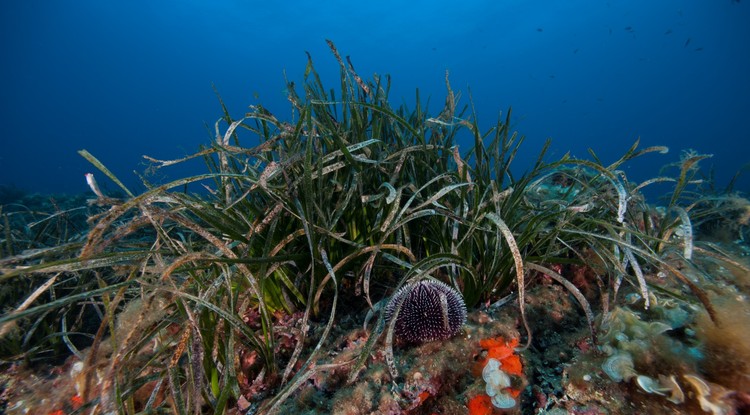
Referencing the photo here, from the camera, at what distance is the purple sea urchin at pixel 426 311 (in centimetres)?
169

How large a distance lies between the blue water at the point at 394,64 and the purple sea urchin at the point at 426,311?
101342 mm

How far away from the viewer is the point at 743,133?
114062 millimetres

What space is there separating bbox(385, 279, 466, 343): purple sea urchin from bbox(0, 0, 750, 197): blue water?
101m

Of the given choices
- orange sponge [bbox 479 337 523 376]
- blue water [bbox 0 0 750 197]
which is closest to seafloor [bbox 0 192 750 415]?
orange sponge [bbox 479 337 523 376]

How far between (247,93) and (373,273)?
16868 cm

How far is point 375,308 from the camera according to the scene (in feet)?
6.32

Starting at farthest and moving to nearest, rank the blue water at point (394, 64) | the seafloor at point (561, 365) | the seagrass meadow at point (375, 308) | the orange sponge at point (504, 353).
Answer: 1. the blue water at point (394, 64)
2. the orange sponge at point (504, 353)
3. the seagrass meadow at point (375, 308)
4. the seafloor at point (561, 365)

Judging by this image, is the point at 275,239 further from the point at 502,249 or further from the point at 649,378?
the point at 649,378

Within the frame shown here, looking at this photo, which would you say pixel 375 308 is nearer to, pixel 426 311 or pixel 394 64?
pixel 426 311

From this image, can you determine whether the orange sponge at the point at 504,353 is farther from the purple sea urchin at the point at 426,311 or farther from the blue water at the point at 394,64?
the blue water at the point at 394,64

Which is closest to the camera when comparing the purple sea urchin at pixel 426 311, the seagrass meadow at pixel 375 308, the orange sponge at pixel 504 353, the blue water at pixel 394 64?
the seagrass meadow at pixel 375 308

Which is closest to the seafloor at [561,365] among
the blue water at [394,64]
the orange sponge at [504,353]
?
the orange sponge at [504,353]

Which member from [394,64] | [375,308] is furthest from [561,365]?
[394,64]

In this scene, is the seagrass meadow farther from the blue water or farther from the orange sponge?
the blue water
